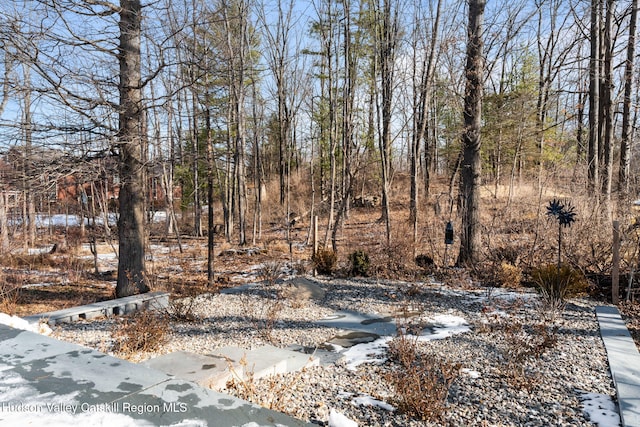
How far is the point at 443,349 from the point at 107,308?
461 cm

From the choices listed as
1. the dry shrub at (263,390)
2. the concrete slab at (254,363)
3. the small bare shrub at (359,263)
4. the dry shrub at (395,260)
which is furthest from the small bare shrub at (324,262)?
the dry shrub at (263,390)

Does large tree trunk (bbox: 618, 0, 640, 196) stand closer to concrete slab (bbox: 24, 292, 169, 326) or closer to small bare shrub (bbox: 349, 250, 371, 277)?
small bare shrub (bbox: 349, 250, 371, 277)

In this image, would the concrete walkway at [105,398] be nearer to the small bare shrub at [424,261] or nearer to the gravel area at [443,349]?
the gravel area at [443,349]

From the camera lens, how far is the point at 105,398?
153 cm

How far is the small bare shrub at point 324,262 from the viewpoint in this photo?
8594mm

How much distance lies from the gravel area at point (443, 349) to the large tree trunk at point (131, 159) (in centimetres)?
135

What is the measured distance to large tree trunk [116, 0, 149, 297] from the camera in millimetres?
6215

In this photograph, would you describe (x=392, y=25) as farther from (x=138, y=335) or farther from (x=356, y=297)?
(x=138, y=335)

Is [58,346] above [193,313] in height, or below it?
above

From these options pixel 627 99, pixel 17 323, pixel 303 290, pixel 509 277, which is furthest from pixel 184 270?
pixel 627 99

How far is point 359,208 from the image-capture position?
67.0ft

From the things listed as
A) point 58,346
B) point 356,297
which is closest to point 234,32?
point 356,297

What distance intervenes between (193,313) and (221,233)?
13675mm

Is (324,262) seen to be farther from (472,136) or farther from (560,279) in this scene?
(560,279)
